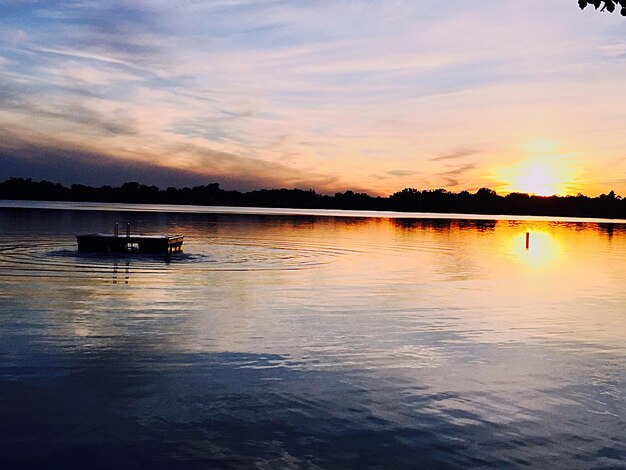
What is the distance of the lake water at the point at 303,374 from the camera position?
9031mm

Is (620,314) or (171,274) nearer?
(620,314)

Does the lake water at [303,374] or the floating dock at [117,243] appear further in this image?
the floating dock at [117,243]

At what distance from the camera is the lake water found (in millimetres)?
→ 9031

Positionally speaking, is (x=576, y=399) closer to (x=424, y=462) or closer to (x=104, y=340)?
(x=424, y=462)

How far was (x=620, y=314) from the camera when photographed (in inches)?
852

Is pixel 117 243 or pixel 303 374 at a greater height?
pixel 117 243

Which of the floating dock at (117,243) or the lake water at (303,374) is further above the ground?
the floating dock at (117,243)

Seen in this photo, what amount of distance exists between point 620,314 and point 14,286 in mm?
21011

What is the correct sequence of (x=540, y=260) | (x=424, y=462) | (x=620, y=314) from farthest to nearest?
(x=540, y=260) < (x=620, y=314) < (x=424, y=462)

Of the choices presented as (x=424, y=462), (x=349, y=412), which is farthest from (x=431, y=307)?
(x=424, y=462)

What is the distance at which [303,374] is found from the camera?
12.8 meters

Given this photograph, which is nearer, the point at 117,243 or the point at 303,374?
the point at 303,374

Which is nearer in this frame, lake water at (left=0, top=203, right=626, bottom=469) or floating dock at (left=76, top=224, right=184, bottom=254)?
lake water at (left=0, top=203, right=626, bottom=469)

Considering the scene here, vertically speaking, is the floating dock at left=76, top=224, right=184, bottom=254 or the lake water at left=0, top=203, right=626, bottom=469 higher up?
the floating dock at left=76, top=224, right=184, bottom=254
